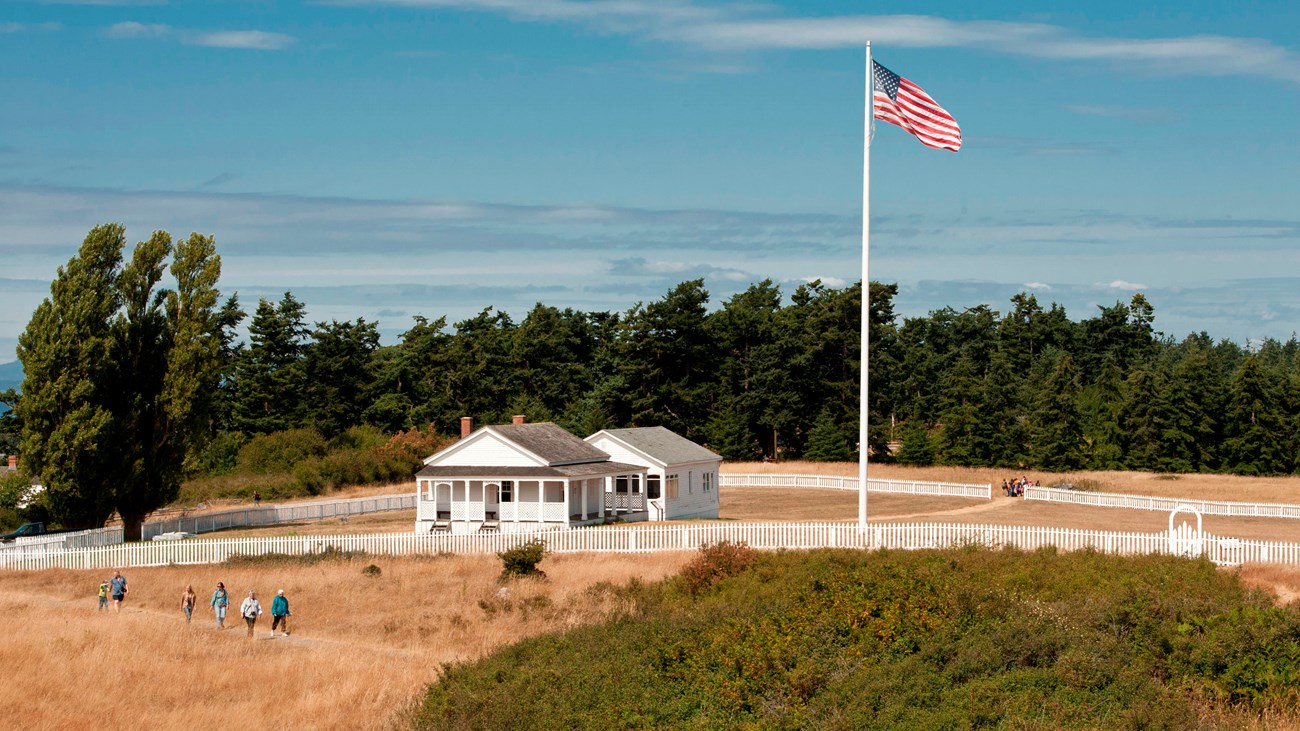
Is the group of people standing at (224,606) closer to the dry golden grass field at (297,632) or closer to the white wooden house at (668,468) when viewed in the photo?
the dry golden grass field at (297,632)

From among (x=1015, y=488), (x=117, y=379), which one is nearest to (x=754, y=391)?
(x=1015, y=488)

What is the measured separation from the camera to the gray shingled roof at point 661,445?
5156cm

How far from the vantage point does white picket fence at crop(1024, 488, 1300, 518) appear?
55.2 meters

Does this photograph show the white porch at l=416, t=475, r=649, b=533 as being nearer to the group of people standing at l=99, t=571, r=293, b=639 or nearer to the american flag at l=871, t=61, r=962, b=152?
the group of people standing at l=99, t=571, r=293, b=639

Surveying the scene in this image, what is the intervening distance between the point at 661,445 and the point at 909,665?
117ft

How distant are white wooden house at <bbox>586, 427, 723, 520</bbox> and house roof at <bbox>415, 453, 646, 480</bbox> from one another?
1.96 metres

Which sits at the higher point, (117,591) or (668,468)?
(668,468)

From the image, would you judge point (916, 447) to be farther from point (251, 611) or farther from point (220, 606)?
point (251, 611)

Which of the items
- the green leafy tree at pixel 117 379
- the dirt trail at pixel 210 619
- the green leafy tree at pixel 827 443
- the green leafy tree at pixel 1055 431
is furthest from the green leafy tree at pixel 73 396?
the green leafy tree at pixel 1055 431

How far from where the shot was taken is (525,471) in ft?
152

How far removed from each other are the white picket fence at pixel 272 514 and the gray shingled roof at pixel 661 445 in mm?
14778

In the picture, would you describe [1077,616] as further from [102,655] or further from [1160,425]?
[1160,425]

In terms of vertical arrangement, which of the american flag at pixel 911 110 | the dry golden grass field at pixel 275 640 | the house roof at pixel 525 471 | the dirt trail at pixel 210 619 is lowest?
the dirt trail at pixel 210 619

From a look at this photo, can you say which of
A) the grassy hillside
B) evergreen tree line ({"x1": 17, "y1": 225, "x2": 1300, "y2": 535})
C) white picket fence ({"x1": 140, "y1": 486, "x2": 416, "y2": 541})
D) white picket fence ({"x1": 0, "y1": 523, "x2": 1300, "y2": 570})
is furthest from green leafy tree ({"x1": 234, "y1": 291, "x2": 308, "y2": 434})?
the grassy hillside
